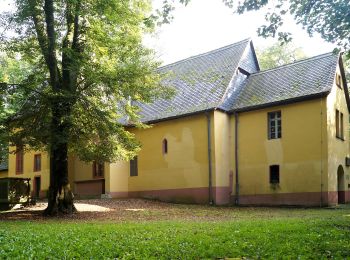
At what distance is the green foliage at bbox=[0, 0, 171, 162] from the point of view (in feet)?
54.5

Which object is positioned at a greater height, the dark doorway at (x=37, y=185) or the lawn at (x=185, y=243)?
the lawn at (x=185, y=243)

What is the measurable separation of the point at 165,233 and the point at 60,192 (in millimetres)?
8810

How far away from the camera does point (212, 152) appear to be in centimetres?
2430

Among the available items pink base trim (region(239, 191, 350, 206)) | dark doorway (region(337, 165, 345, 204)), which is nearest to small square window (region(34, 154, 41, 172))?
pink base trim (region(239, 191, 350, 206))

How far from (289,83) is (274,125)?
2.74m

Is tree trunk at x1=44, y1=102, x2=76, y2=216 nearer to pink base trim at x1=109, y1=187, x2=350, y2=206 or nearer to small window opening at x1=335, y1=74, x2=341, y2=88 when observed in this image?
pink base trim at x1=109, y1=187, x2=350, y2=206

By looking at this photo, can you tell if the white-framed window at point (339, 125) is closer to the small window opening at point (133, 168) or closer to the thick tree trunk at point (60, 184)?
the small window opening at point (133, 168)

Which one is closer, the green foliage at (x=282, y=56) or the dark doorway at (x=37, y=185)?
the dark doorway at (x=37, y=185)

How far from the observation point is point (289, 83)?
24.8 metres

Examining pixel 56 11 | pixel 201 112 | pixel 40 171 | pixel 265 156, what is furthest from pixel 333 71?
pixel 40 171

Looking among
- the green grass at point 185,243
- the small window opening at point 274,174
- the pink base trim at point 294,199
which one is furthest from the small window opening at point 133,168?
the green grass at point 185,243

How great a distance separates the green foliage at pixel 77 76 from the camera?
16625mm

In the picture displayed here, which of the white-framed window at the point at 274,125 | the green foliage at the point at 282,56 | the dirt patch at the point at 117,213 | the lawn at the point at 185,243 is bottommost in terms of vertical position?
the dirt patch at the point at 117,213

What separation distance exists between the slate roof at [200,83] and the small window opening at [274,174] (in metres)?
4.79
